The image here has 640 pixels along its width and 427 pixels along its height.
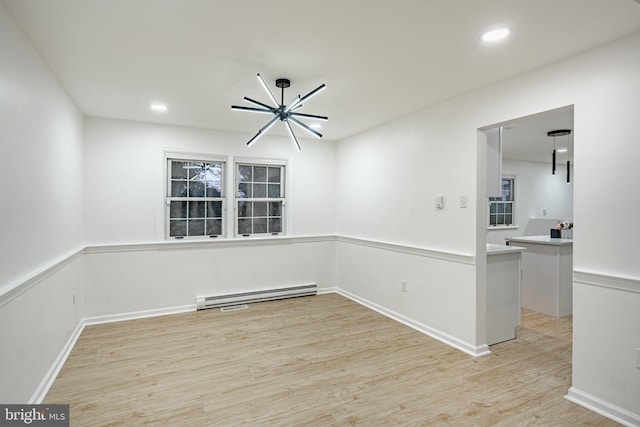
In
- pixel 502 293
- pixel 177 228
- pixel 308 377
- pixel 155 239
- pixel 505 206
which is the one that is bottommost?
pixel 308 377

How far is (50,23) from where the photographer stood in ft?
6.82

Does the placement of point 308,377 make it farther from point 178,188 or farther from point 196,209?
point 178,188

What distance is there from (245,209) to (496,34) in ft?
12.7

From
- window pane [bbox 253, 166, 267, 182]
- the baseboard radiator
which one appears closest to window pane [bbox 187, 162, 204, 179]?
window pane [bbox 253, 166, 267, 182]

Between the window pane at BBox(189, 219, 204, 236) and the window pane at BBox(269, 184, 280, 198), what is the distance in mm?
1120

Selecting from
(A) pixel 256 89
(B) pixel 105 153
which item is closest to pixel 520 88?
(A) pixel 256 89

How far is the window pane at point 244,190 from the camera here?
16.7ft

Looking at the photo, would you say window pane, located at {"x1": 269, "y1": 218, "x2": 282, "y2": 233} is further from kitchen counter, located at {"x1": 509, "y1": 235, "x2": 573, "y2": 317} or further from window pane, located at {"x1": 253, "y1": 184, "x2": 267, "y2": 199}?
kitchen counter, located at {"x1": 509, "y1": 235, "x2": 573, "y2": 317}

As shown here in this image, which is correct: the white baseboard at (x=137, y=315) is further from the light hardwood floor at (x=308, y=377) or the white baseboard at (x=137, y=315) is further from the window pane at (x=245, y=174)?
the window pane at (x=245, y=174)

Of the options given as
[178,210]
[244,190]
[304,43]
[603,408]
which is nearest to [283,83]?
[304,43]

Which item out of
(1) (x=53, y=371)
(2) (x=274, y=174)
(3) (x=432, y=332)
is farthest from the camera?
(2) (x=274, y=174)

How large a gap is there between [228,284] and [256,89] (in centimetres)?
284

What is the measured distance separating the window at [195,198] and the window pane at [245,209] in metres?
0.27

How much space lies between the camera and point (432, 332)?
3.67 meters
